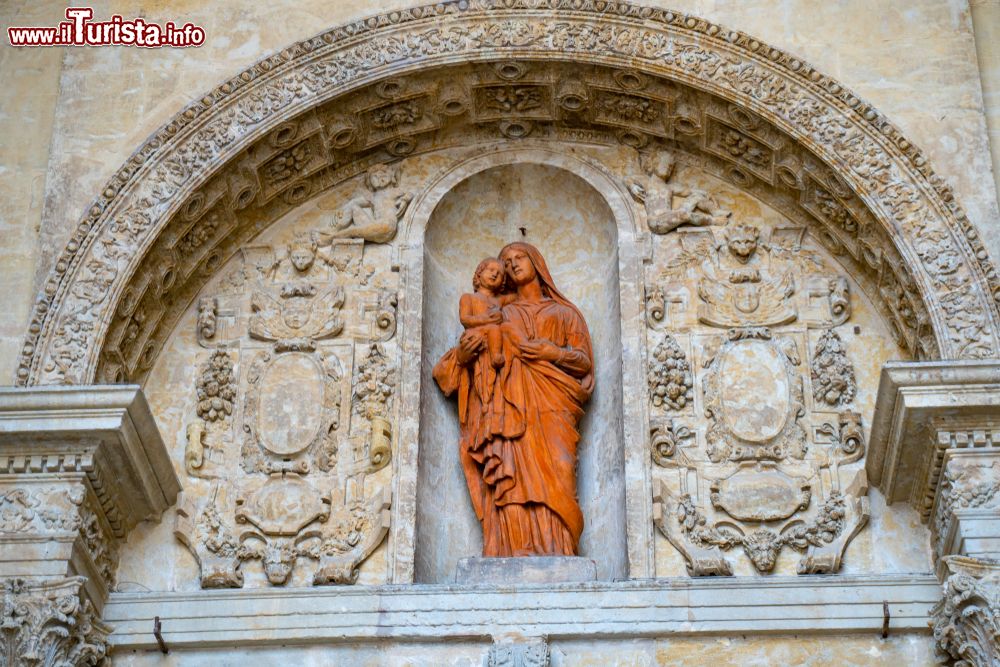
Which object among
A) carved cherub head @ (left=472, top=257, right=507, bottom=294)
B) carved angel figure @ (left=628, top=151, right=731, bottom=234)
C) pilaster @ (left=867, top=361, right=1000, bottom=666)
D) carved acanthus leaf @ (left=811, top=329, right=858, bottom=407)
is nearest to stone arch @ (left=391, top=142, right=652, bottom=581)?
carved angel figure @ (left=628, top=151, right=731, bottom=234)

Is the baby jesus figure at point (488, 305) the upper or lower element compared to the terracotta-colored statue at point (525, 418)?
upper

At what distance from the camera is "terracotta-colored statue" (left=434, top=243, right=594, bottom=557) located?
11.2 m

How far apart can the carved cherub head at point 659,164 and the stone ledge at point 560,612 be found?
282cm

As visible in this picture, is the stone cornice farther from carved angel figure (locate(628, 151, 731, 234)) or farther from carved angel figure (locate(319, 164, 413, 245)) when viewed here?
carved angel figure (locate(628, 151, 731, 234))

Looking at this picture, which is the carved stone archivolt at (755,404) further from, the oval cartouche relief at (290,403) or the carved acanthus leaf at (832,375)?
the oval cartouche relief at (290,403)

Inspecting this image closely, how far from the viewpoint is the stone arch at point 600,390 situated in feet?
36.9

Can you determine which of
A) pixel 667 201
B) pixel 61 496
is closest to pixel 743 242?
pixel 667 201

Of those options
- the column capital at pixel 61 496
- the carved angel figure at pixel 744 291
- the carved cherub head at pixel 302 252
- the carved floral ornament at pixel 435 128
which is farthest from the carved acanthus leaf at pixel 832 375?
the column capital at pixel 61 496

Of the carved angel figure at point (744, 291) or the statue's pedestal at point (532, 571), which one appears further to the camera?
the carved angel figure at point (744, 291)

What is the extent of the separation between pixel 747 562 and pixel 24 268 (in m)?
4.49

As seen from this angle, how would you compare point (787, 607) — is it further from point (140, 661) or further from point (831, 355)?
point (140, 661)

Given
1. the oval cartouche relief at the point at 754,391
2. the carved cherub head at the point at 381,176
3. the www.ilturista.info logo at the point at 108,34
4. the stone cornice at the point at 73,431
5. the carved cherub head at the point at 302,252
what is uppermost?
the www.ilturista.info logo at the point at 108,34

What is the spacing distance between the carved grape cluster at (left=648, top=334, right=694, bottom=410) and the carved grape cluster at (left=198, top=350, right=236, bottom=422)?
2530mm

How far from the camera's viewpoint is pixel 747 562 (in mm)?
10992
